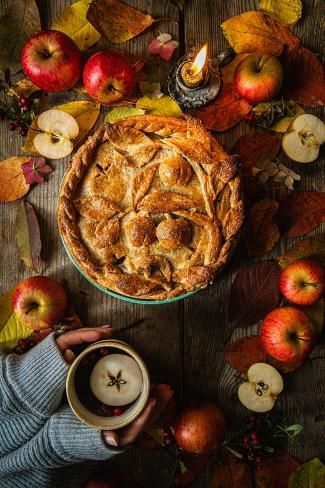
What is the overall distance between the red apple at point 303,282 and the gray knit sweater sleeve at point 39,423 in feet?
2.34

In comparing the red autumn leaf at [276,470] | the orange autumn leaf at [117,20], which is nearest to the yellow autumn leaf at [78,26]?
the orange autumn leaf at [117,20]

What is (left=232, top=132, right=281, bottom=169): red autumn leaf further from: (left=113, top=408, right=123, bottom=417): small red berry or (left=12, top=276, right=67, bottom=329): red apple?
(left=113, top=408, right=123, bottom=417): small red berry

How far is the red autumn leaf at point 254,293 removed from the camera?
72.7 inches

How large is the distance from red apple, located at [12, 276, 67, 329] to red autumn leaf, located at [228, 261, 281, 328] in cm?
56

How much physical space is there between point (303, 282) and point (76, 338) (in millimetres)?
721

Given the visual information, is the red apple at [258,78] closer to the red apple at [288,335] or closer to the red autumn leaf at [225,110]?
the red autumn leaf at [225,110]

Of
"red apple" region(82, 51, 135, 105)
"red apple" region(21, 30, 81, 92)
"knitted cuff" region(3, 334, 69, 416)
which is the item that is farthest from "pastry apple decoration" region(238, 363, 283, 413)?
"red apple" region(21, 30, 81, 92)

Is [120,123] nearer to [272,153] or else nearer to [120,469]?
[272,153]

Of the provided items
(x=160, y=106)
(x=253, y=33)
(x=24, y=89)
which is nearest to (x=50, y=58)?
(x=24, y=89)

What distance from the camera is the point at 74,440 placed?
167cm

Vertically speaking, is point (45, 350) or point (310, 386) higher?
point (45, 350)

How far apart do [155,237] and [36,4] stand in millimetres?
887

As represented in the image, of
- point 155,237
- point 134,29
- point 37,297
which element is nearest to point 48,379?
point 37,297

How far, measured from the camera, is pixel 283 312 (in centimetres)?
180
